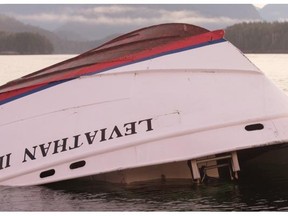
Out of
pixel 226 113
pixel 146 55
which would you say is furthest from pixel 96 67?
pixel 226 113

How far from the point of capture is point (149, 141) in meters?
7.50

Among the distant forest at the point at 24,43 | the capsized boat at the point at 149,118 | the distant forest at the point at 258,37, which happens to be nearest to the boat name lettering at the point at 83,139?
the capsized boat at the point at 149,118

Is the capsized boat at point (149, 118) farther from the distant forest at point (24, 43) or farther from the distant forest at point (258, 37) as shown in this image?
the distant forest at point (24, 43)

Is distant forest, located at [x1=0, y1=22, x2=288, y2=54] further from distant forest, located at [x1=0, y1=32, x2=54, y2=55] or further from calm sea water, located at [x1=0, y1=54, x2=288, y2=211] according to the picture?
calm sea water, located at [x1=0, y1=54, x2=288, y2=211]

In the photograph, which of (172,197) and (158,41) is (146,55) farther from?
(172,197)

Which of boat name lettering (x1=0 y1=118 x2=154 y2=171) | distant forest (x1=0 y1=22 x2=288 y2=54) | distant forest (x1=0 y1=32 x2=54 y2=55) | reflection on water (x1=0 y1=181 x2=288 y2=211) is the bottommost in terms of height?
reflection on water (x1=0 y1=181 x2=288 y2=211)

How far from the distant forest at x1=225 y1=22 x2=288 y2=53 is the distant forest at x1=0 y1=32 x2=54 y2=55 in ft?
35.0

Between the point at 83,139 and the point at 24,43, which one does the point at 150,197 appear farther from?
the point at 24,43

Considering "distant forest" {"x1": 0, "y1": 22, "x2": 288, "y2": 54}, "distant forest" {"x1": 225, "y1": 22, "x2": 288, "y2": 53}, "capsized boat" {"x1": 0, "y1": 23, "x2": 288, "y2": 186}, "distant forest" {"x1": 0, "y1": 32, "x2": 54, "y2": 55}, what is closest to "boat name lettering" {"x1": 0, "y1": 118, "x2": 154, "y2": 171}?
"capsized boat" {"x1": 0, "y1": 23, "x2": 288, "y2": 186}

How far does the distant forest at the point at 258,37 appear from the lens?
75.8ft

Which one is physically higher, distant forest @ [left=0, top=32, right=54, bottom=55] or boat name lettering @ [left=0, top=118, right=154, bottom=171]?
distant forest @ [left=0, top=32, right=54, bottom=55]

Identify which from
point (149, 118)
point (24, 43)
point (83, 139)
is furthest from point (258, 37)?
point (83, 139)

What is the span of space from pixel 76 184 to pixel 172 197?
64.4 inches

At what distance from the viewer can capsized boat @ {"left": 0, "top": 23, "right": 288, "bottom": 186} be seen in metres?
7.50
